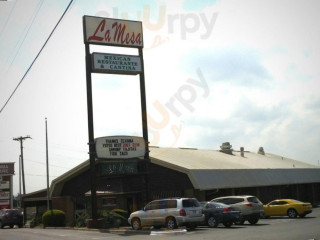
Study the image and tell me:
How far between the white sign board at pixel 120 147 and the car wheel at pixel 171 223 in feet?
22.8

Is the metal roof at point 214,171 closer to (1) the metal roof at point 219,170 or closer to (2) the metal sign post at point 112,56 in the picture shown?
(1) the metal roof at point 219,170

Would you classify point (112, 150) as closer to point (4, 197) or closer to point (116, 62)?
point (116, 62)

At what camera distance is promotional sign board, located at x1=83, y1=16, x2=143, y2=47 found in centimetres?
2953

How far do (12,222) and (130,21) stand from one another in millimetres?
20235

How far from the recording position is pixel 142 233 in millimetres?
23500

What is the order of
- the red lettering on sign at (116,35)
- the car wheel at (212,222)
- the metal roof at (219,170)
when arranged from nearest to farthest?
the car wheel at (212,222)
the red lettering on sign at (116,35)
the metal roof at (219,170)

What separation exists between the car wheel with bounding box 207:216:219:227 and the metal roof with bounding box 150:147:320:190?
25.4 feet

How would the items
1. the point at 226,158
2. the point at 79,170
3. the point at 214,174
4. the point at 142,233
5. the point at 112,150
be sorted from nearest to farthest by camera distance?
the point at 142,233 → the point at 112,150 → the point at 214,174 → the point at 79,170 → the point at 226,158

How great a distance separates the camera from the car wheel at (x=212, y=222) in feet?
83.3

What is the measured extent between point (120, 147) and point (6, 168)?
4589 centimetres

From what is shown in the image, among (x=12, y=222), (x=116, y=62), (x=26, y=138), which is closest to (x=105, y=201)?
(x=12, y=222)

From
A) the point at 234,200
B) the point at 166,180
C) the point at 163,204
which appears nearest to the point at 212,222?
the point at 234,200

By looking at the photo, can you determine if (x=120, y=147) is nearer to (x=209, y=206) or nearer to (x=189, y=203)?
(x=209, y=206)

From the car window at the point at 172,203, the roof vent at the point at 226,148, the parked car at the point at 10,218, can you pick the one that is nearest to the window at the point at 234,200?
the car window at the point at 172,203
